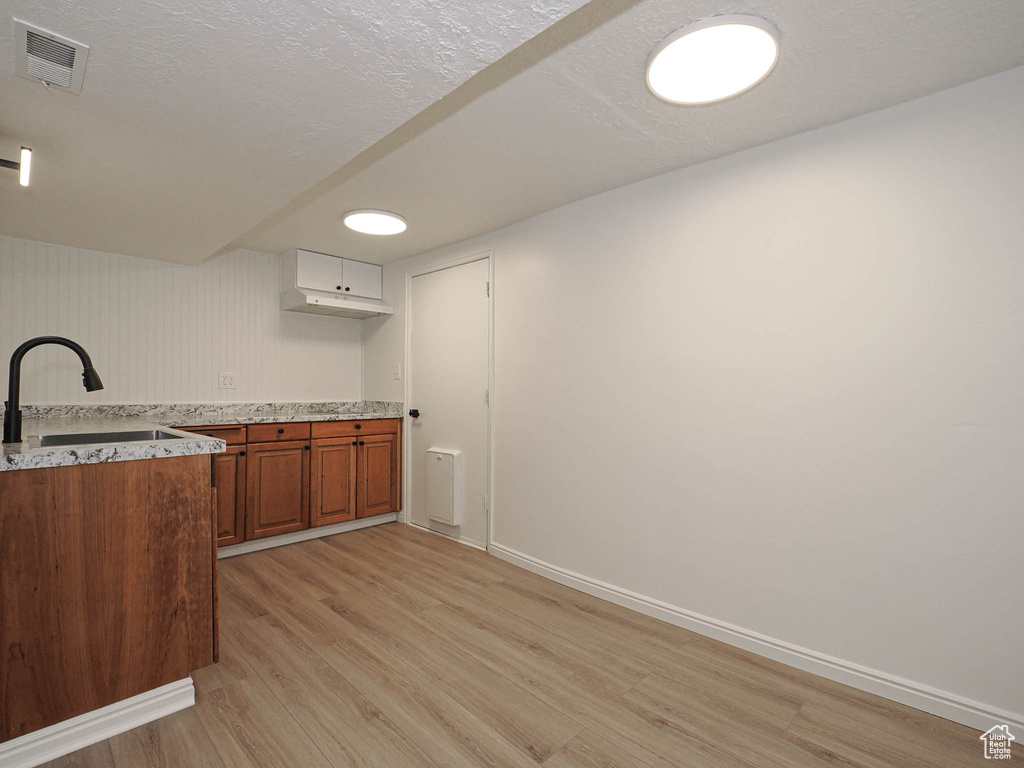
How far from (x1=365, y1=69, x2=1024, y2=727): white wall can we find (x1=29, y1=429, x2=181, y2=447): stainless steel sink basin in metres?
2.10

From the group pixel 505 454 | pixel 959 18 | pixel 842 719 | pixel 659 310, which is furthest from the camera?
pixel 505 454

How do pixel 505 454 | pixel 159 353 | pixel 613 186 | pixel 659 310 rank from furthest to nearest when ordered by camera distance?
1. pixel 159 353
2. pixel 505 454
3. pixel 613 186
4. pixel 659 310

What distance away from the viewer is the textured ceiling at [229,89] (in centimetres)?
122

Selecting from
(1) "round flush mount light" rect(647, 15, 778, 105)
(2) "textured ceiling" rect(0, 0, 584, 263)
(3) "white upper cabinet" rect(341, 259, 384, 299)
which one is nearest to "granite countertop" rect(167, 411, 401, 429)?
(3) "white upper cabinet" rect(341, 259, 384, 299)

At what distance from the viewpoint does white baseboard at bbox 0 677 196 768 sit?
142 cm

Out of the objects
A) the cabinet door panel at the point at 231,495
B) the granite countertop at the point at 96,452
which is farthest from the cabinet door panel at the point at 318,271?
the granite countertop at the point at 96,452

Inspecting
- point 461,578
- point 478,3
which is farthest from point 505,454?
point 478,3

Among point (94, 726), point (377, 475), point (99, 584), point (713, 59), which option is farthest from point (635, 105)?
point (377, 475)

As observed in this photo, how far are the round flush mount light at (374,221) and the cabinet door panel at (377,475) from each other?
1666mm

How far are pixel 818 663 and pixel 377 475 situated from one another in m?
3.16

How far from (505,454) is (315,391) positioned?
208 centimetres

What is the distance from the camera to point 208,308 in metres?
3.81

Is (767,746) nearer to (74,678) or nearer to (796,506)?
(796,506)

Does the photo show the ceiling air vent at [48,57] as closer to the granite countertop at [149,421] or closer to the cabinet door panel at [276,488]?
the granite countertop at [149,421]
